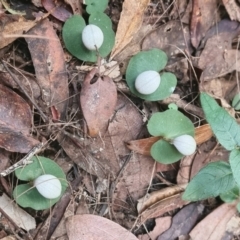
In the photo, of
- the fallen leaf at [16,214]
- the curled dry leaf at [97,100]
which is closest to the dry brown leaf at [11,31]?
the curled dry leaf at [97,100]

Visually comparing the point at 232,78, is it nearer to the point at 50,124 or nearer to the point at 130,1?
the point at 130,1

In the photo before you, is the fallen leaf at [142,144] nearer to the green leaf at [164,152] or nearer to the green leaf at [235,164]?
the green leaf at [164,152]

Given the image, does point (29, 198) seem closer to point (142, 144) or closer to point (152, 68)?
point (142, 144)

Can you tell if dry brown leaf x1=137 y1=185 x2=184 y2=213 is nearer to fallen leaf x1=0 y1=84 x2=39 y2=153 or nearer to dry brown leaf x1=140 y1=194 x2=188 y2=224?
dry brown leaf x1=140 y1=194 x2=188 y2=224

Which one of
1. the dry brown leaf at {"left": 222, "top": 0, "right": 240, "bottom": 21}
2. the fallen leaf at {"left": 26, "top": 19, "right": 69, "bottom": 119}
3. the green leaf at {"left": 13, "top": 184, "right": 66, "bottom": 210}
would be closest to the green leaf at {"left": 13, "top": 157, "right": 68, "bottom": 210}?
the green leaf at {"left": 13, "top": 184, "right": 66, "bottom": 210}

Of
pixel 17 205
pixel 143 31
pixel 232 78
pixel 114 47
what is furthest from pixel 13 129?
pixel 232 78

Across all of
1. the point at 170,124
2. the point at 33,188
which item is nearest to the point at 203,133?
the point at 170,124

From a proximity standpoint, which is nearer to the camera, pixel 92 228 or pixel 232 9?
pixel 92 228
